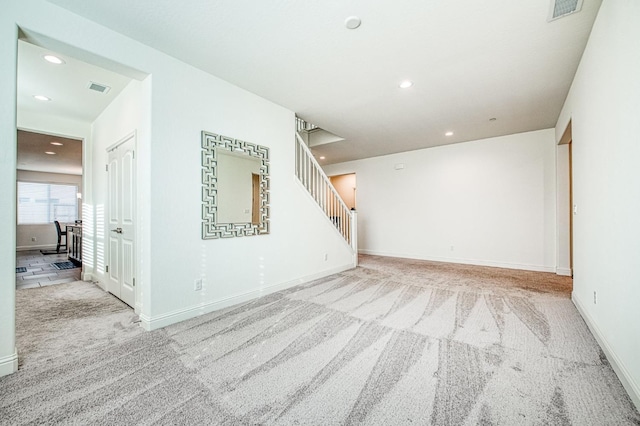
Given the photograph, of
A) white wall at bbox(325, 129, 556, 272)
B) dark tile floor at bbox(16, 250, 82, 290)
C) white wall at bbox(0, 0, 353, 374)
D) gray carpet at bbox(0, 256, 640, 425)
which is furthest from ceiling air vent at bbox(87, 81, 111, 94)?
white wall at bbox(325, 129, 556, 272)

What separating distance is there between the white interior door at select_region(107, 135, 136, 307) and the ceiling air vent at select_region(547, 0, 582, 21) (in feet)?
13.4

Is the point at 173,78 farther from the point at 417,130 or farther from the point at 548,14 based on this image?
the point at 417,130

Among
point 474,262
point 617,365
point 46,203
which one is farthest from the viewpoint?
point 46,203

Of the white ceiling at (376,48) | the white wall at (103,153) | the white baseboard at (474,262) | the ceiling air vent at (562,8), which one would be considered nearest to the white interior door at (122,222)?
the white wall at (103,153)

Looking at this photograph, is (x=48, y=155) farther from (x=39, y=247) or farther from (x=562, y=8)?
(x=562, y=8)

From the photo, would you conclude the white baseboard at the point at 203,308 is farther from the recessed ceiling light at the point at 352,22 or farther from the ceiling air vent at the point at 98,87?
the recessed ceiling light at the point at 352,22

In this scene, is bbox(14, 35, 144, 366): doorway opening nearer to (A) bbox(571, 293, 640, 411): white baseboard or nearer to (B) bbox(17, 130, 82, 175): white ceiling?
(B) bbox(17, 130, 82, 175): white ceiling

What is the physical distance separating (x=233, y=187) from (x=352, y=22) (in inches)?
81.7

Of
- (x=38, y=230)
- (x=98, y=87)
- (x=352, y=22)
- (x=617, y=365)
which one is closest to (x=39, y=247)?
(x=38, y=230)

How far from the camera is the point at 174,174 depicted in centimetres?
271

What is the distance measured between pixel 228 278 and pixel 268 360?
1409 millimetres

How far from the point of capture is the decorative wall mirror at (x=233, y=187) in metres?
2.97

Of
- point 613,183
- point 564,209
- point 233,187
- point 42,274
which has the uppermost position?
point 233,187

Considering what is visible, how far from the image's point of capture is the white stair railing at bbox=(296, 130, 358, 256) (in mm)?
4414
